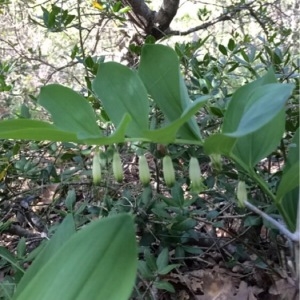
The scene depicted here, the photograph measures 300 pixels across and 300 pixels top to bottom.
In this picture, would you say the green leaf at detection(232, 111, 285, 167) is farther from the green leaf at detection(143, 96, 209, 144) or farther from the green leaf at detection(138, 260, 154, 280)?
the green leaf at detection(138, 260, 154, 280)

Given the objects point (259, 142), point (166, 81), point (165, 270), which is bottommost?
point (165, 270)

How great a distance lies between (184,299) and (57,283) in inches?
23.8

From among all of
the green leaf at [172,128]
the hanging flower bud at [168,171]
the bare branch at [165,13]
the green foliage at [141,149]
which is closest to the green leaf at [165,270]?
the green foliage at [141,149]

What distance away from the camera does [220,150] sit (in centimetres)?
49

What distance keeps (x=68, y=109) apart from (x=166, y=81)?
109mm

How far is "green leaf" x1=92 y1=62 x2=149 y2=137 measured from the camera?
0.53 metres

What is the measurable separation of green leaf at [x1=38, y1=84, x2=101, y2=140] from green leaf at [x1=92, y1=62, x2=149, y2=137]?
2 centimetres

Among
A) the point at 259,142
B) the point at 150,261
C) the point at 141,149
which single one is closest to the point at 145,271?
the point at 150,261

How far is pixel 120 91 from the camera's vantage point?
0.54 meters

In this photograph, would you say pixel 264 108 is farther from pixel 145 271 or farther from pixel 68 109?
pixel 145 271

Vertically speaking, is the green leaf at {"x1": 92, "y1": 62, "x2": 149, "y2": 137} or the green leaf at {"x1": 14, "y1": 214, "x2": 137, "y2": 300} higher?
the green leaf at {"x1": 92, "y1": 62, "x2": 149, "y2": 137}

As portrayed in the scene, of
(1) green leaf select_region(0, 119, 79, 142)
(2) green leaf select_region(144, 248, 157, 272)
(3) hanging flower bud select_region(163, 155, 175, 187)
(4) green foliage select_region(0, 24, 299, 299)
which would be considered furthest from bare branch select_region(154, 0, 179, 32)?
(1) green leaf select_region(0, 119, 79, 142)

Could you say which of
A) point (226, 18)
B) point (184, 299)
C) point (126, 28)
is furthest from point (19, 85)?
point (184, 299)

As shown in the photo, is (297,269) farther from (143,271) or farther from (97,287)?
(143,271)
